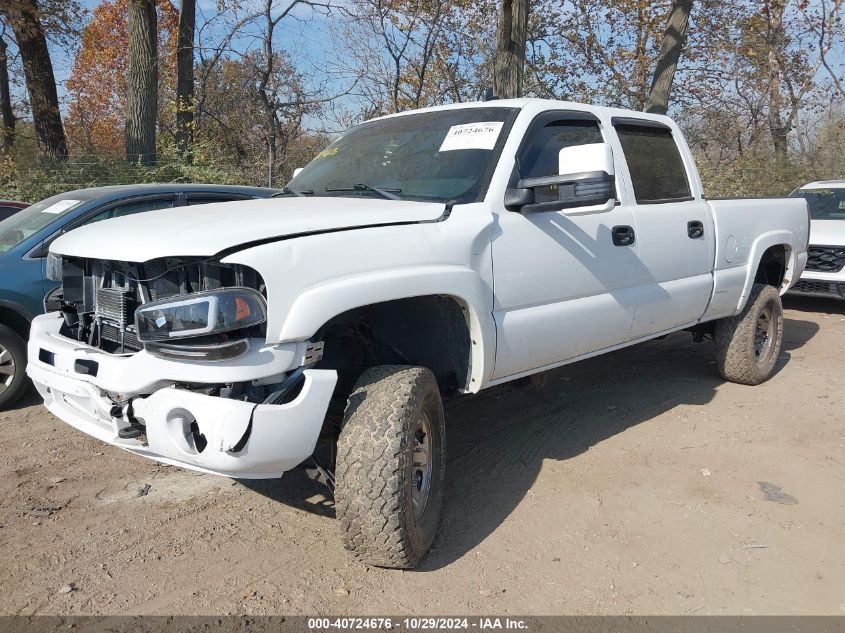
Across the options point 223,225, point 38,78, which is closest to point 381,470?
point 223,225

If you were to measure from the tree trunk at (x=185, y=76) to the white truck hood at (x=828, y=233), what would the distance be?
34.4ft

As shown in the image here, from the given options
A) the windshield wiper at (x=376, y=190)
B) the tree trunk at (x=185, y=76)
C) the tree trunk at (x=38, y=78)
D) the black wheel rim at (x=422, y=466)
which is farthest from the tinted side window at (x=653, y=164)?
the tree trunk at (x=38, y=78)

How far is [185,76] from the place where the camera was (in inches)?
544

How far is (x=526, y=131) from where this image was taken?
12.0 feet

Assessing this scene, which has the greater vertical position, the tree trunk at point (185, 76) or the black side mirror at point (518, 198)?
the tree trunk at point (185, 76)

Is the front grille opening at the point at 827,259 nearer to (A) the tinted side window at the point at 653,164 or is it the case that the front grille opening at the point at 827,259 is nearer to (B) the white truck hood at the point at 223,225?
(A) the tinted side window at the point at 653,164

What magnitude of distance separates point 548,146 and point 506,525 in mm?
2022

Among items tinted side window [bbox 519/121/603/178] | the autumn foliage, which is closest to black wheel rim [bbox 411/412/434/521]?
tinted side window [bbox 519/121/603/178]

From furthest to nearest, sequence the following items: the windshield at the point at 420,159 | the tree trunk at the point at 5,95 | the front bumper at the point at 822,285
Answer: the tree trunk at the point at 5,95
the front bumper at the point at 822,285
the windshield at the point at 420,159

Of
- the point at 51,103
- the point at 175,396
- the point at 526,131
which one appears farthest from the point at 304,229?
the point at 51,103

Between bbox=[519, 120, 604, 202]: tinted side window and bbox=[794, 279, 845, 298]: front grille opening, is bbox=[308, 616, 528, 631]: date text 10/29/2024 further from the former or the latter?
bbox=[794, 279, 845, 298]: front grille opening

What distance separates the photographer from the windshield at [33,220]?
17.6 feet

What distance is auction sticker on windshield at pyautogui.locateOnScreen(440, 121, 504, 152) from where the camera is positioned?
141 inches

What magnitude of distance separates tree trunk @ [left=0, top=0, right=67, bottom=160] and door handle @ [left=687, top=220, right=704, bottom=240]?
42.2 feet
